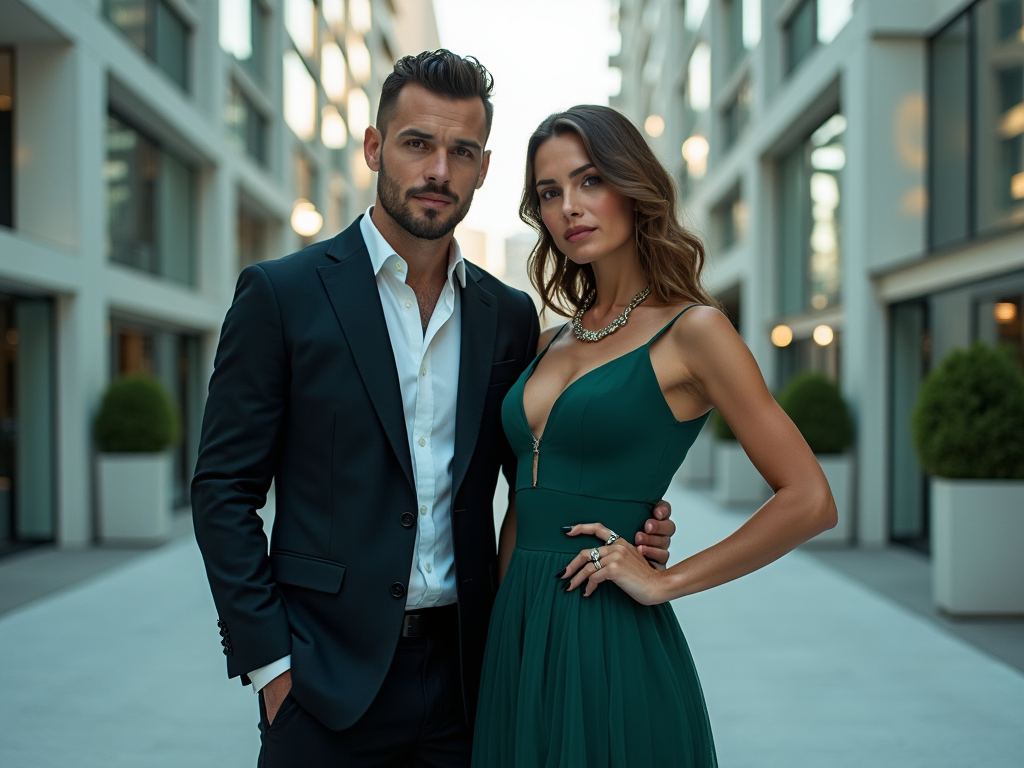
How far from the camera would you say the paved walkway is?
4.29 meters

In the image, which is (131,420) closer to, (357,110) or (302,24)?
(302,24)

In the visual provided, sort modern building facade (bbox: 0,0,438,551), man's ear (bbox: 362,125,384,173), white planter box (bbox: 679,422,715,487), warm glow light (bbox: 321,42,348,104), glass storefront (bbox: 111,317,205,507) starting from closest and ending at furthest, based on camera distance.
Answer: man's ear (bbox: 362,125,384,173), modern building facade (bbox: 0,0,438,551), glass storefront (bbox: 111,317,205,507), white planter box (bbox: 679,422,715,487), warm glow light (bbox: 321,42,348,104)

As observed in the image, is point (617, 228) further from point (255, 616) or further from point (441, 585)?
point (255, 616)

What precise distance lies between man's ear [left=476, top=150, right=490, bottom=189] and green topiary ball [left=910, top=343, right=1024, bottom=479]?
5.51m

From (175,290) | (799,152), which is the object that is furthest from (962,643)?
(175,290)

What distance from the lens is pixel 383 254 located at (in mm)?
2270

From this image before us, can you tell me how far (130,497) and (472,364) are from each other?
29.4ft

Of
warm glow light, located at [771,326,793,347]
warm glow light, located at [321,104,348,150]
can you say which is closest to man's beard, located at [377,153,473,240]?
warm glow light, located at [771,326,793,347]

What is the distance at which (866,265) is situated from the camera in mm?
10242

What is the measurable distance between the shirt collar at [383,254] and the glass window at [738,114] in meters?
14.3

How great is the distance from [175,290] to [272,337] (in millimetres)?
11942

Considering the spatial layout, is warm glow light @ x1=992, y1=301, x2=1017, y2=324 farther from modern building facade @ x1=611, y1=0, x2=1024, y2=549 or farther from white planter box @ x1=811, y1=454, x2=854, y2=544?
white planter box @ x1=811, y1=454, x2=854, y2=544

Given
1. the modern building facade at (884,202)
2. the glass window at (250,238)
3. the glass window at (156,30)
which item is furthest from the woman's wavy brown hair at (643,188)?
the glass window at (250,238)

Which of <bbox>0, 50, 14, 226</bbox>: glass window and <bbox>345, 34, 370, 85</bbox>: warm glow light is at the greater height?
<bbox>345, 34, 370, 85</bbox>: warm glow light
